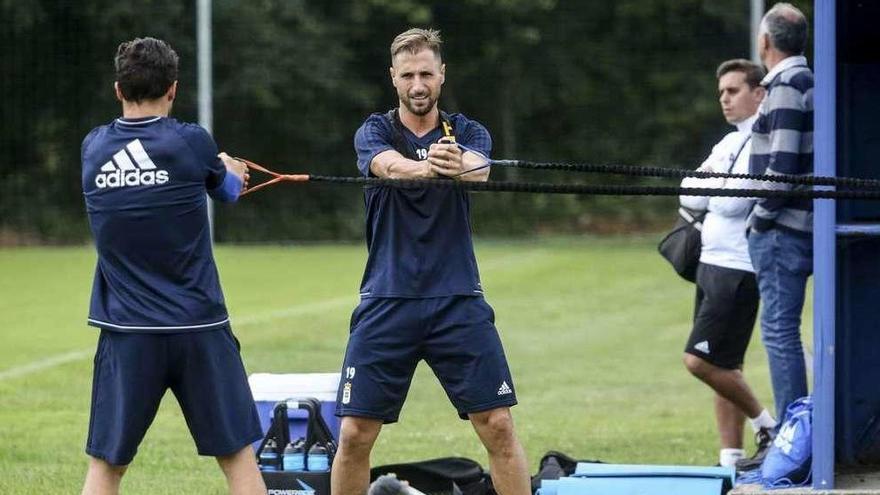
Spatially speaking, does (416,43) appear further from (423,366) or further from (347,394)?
(423,366)

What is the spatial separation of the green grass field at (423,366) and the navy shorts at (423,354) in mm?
1800

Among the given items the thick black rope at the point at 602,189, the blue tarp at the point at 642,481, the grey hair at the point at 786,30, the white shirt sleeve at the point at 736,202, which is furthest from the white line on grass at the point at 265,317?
the thick black rope at the point at 602,189

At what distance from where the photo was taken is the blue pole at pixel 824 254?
628cm

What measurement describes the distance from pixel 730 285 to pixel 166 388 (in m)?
3.33

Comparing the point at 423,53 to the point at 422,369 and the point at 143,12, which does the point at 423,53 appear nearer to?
the point at 422,369

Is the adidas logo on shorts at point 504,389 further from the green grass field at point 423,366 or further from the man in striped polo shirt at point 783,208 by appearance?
the green grass field at point 423,366

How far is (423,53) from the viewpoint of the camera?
6.16 m

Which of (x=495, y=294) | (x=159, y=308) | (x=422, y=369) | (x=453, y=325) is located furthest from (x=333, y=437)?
(x=495, y=294)

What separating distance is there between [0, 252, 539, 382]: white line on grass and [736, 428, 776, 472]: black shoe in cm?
583

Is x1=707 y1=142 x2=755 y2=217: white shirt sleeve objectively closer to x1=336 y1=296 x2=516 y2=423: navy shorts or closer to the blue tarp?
the blue tarp

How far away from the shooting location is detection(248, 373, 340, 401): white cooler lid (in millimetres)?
6988

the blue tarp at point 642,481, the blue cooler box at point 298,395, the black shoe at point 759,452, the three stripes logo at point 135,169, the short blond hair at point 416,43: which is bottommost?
the black shoe at point 759,452

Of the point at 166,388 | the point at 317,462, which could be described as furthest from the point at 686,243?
the point at 166,388

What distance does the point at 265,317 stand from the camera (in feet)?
52.0
